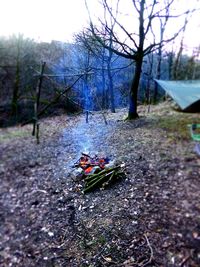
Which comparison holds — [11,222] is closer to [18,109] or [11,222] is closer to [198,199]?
[198,199]

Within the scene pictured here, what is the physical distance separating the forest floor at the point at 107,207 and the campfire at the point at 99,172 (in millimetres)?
198

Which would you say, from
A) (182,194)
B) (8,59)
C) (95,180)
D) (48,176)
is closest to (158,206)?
(182,194)

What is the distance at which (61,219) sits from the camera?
5008mm

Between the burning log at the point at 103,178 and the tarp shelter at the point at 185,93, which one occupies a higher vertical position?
the tarp shelter at the point at 185,93

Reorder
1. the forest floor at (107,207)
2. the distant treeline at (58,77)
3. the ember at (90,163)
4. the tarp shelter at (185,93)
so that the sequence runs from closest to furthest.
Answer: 1. the forest floor at (107,207)
2. the tarp shelter at (185,93)
3. the ember at (90,163)
4. the distant treeline at (58,77)

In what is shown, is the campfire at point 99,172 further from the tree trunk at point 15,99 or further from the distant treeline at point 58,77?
the tree trunk at point 15,99

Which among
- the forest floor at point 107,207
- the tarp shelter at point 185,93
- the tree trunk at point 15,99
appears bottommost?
the forest floor at point 107,207

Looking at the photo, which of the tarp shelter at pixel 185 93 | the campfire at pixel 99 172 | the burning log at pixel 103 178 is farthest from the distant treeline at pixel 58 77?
the burning log at pixel 103 178

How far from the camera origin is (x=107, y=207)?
5.11 m

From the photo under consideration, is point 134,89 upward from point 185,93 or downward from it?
downward

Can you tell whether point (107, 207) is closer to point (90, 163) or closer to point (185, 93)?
point (90, 163)

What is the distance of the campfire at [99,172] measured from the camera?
5.89m

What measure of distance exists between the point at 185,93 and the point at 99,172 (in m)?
2.66


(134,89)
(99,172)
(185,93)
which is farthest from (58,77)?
(185,93)
